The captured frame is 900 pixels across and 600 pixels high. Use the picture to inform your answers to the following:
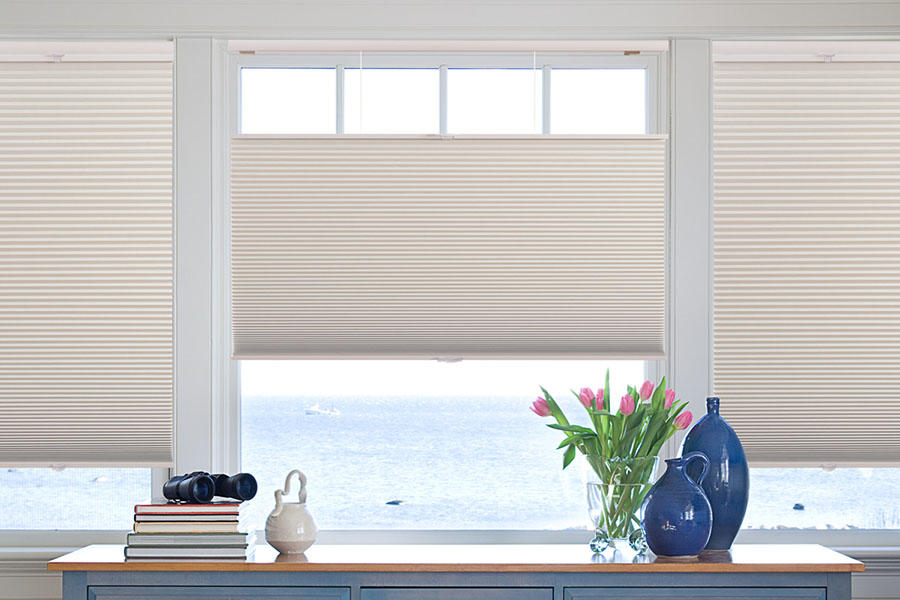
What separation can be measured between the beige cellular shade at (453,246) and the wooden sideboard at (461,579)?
715 millimetres

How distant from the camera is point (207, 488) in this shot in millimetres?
2525

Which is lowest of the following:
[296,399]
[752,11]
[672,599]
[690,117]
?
[672,599]

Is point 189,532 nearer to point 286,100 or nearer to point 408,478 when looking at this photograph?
point 408,478

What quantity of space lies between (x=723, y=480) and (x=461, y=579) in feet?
2.56

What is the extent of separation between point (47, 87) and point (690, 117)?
2.09 meters

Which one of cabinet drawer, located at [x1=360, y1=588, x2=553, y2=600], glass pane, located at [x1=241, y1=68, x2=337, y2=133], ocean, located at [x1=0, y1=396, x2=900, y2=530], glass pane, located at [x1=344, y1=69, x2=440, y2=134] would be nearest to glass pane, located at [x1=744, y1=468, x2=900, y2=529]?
ocean, located at [x1=0, y1=396, x2=900, y2=530]

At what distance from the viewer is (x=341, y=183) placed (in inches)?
113

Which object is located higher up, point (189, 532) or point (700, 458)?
point (700, 458)

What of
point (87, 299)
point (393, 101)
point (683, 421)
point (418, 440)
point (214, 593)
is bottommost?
point (214, 593)

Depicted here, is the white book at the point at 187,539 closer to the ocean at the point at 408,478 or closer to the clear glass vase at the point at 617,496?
the ocean at the point at 408,478

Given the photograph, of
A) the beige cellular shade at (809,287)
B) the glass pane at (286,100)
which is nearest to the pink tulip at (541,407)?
the beige cellular shade at (809,287)

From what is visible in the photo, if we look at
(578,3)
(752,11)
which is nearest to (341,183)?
(578,3)

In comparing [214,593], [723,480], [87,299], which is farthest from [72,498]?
[723,480]

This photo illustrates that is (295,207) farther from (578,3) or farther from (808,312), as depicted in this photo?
(808,312)
